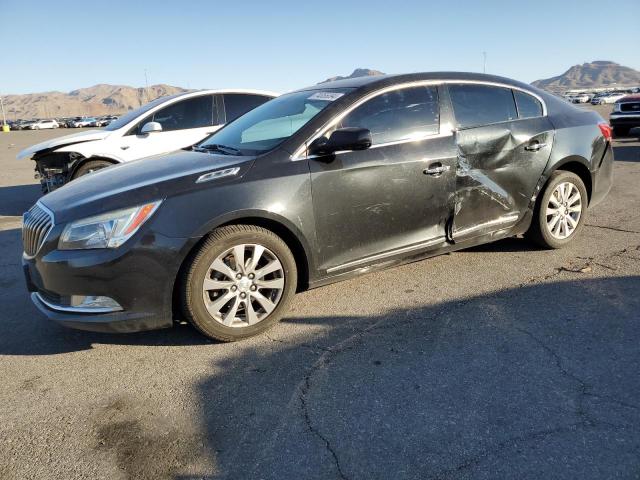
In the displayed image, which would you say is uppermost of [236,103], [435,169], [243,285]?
[236,103]

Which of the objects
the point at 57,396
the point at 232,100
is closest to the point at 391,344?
the point at 57,396

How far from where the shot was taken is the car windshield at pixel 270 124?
378 cm

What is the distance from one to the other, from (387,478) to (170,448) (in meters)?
1.01

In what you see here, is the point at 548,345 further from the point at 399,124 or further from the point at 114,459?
the point at 114,459

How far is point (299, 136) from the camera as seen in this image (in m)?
3.61

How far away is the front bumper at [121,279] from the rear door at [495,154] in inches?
90.7

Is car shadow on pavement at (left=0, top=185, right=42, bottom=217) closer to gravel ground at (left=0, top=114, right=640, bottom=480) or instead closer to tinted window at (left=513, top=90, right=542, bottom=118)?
gravel ground at (left=0, top=114, right=640, bottom=480)

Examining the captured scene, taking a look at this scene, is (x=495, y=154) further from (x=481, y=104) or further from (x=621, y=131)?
(x=621, y=131)

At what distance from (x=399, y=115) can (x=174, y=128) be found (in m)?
4.93

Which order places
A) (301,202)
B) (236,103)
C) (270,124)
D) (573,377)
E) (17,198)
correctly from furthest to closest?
(17,198), (236,103), (270,124), (301,202), (573,377)

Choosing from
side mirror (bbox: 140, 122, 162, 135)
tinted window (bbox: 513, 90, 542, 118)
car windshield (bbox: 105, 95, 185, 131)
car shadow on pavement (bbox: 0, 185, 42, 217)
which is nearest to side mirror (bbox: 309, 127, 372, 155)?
tinted window (bbox: 513, 90, 542, 118)

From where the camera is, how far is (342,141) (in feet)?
11.5

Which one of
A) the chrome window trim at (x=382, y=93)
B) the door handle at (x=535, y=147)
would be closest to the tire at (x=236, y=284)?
the chrome window trim at (x=382, y=93)

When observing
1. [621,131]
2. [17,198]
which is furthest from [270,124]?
[621,131]
